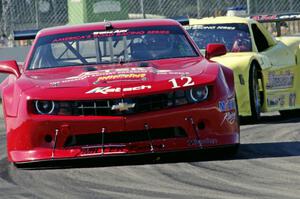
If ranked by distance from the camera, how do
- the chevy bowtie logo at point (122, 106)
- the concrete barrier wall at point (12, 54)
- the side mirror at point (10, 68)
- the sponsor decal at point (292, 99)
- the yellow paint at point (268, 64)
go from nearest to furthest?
the chevy bowtie logo at point (122, 106) < the side mirror at point (10, 68) < the yellow paint at point (268, 64) < the sponsor decal at point (292, 99) < the concrete barrier wall at point (12, 54)

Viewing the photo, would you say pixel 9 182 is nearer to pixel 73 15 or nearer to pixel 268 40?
pixel 268 40

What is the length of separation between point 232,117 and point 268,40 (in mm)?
5098

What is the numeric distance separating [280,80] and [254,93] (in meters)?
0.87

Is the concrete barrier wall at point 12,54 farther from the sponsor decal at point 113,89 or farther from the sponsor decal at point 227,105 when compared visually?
→ the sponsor decal at point 113,89

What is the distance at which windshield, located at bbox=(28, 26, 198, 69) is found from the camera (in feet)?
29.1

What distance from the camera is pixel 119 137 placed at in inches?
298

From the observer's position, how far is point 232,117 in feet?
26.1

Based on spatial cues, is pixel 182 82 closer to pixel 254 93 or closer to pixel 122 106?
pixel 122 106

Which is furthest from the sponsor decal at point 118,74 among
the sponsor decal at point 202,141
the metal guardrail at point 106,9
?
the metal guardrail at point 106,9

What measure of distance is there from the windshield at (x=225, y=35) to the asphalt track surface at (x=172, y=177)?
12.6 feet

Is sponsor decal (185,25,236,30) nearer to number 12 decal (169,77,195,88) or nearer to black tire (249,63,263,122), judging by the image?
black tire (249,63,263,122)

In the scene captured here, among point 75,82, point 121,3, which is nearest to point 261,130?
point 75,82

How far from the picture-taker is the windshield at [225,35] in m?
12.5

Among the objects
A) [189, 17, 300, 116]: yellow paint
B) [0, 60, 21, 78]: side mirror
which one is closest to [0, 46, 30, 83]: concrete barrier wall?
[189, 17, 300, 116]: yellow paint
